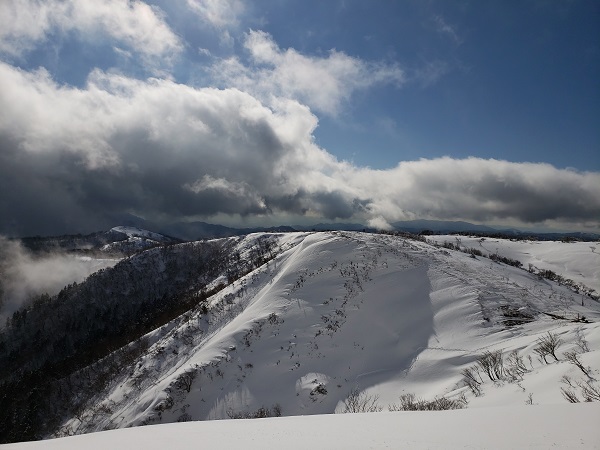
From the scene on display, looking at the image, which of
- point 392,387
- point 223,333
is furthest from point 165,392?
point 392,387

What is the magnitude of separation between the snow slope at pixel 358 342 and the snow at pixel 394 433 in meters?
4.77

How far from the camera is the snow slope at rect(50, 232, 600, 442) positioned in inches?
783

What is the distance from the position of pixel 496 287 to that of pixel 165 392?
32.7m

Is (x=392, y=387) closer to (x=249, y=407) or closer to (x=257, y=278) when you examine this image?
(x=249, y=407)

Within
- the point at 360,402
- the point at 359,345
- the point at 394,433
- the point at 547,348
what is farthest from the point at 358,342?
the point at 394,433

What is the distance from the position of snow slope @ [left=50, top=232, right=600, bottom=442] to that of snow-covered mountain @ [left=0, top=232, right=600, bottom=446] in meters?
0.12

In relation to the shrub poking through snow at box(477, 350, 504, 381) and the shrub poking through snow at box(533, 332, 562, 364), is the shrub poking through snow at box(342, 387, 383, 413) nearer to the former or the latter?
the shrub poking through snow at box(477, 350, 504, 381)

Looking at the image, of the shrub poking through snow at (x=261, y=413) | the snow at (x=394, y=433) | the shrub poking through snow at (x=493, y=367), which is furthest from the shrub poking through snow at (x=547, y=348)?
the shrub poking through snow at (x=261, y=413)

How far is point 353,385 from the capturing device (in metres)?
22.4

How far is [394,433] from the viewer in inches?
295

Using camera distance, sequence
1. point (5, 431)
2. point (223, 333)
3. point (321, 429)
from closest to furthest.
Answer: point (321, 429)
point (223, 333)
point (5, 431)

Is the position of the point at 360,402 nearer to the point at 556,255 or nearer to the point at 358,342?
the point at 358,342

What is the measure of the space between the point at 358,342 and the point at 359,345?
38cm

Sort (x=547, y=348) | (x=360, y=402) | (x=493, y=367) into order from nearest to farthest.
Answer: (x=547, y=348) < (x=493, y=367) < (x=360, y=402)
